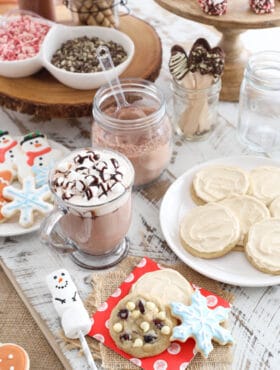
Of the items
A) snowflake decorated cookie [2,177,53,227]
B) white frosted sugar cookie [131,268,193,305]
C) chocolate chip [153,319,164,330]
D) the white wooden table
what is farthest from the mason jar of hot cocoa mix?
chocolate chip [153,319,164,330]

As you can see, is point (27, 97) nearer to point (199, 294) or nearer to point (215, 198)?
point (215, 198)

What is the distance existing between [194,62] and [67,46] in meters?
0.38

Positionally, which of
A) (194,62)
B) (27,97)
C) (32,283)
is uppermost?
(194,62)

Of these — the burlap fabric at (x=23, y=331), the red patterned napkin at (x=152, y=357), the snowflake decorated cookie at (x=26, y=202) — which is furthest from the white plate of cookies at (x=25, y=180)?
the red patterned napkin at (x=152, y=357)

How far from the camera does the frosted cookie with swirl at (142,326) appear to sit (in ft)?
3.32

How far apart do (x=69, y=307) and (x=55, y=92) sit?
616 mm

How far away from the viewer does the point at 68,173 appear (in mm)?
1117

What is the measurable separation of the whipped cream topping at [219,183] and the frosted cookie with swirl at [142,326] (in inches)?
12.3

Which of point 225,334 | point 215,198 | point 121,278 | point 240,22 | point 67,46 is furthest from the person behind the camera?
point 67,46

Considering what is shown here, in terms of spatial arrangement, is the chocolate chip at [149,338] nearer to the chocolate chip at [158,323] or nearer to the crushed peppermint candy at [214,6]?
the chocolate chip at [158,323]

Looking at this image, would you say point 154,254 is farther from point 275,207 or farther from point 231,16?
point 231,16

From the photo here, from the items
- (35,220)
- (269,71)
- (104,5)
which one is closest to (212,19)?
(269,71)

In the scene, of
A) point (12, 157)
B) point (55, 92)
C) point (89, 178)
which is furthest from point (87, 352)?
point (55, 92)

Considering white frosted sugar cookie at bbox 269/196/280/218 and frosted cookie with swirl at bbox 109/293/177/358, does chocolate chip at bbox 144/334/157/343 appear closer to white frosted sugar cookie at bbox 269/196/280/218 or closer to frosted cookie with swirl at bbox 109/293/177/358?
frosted cookie with swirl at bbox 109/293/177/358
